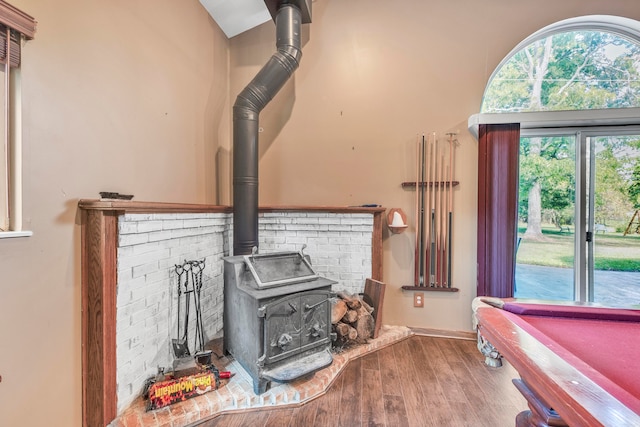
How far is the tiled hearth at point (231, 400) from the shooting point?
1.58m

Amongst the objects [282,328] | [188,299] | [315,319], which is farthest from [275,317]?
[188,299]

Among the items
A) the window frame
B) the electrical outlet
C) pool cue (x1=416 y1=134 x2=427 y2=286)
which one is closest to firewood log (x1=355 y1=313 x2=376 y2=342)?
the electrical outlet

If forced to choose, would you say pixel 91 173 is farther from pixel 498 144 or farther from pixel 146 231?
pixel 498 144

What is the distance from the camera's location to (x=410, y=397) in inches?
75.1

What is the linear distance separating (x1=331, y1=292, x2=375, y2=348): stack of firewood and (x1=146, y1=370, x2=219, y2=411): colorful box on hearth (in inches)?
41.1

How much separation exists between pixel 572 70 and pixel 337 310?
10.7 feet

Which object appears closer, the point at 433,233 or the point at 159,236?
the point at 159,236

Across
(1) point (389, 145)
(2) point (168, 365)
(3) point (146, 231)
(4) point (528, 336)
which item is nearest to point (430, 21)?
(1) point (389, 145)

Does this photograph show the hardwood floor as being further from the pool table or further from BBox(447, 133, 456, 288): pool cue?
BBox(447, 133, 456, 288): pool cue

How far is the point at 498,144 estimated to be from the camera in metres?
2.63

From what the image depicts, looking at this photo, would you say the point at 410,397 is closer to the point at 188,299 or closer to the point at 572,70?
the point at 188,299

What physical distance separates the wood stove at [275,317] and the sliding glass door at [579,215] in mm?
2202

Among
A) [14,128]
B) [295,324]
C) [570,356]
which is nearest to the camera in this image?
[570,356]

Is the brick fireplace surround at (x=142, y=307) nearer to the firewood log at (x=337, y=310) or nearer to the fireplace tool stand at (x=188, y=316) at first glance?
the fireplace tool stand at (x=188, y=316)
